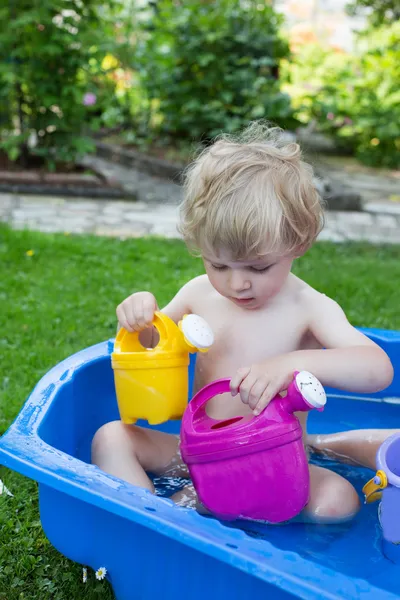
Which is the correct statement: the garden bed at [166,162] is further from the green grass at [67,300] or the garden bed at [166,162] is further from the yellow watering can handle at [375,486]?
the yellow watering can handle at [375,486]

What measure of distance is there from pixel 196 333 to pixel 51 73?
375cm

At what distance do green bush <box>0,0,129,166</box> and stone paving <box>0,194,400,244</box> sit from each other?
0.53m

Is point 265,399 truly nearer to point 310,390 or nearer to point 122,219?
point 310,390

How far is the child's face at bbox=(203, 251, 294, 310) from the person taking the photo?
1441 millimetres

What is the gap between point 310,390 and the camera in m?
1.29

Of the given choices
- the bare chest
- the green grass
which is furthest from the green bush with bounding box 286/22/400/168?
the bare chest

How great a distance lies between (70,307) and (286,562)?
184 centimetres

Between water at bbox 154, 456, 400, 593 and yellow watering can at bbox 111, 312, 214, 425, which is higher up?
yellow watering can at bbox 111, 312, 214, 425

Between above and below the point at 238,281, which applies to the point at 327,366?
below

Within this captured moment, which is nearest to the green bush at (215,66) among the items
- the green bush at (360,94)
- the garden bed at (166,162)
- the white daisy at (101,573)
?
the garden bed at (166,162)

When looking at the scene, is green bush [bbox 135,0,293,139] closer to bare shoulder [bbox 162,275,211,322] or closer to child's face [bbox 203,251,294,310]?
bare shoulder [bbox 162,275,211,322]

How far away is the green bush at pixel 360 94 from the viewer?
21.6ft

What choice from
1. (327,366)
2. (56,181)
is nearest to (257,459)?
(327,366)

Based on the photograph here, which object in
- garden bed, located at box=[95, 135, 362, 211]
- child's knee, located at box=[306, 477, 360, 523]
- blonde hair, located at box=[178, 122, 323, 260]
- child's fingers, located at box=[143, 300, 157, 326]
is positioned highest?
blonde hair, located at box=[178, 122, 323, 260]
